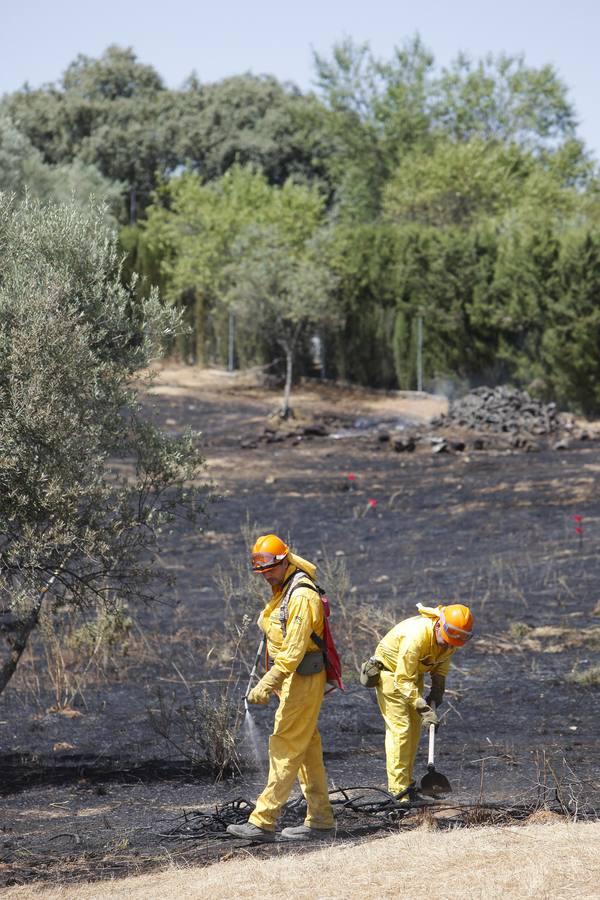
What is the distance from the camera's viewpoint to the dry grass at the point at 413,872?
5.78 metres

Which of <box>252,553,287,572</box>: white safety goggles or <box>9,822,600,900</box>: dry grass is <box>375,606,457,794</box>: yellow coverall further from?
<box>252,553,287,572</box>: white safety goggles

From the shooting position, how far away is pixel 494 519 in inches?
737

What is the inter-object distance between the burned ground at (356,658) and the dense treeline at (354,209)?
498 cm

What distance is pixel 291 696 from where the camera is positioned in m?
7.05

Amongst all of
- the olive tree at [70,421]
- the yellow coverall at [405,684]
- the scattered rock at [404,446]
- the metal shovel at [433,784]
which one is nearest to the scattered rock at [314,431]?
the scattered rock at [404,446]

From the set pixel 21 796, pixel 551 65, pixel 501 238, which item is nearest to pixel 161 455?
pixel 21 796

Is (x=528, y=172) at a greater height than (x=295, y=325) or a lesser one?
greater

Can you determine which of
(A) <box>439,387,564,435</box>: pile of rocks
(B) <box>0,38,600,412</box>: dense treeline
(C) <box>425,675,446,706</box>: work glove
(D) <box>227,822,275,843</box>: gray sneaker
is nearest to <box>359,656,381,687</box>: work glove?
(C) <box>425,675,446,706</box>: work glove

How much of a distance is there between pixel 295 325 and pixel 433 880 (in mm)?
26979

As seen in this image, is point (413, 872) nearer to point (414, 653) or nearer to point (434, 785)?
point (434, 785)

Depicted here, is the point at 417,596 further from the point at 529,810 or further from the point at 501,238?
the point at 501,238

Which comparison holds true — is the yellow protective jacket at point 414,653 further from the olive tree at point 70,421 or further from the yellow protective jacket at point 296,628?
the olive tree at point 70,421

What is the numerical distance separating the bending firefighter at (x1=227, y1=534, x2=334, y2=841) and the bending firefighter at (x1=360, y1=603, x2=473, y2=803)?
0.56m

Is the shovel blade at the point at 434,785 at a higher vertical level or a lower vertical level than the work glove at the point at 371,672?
lower
